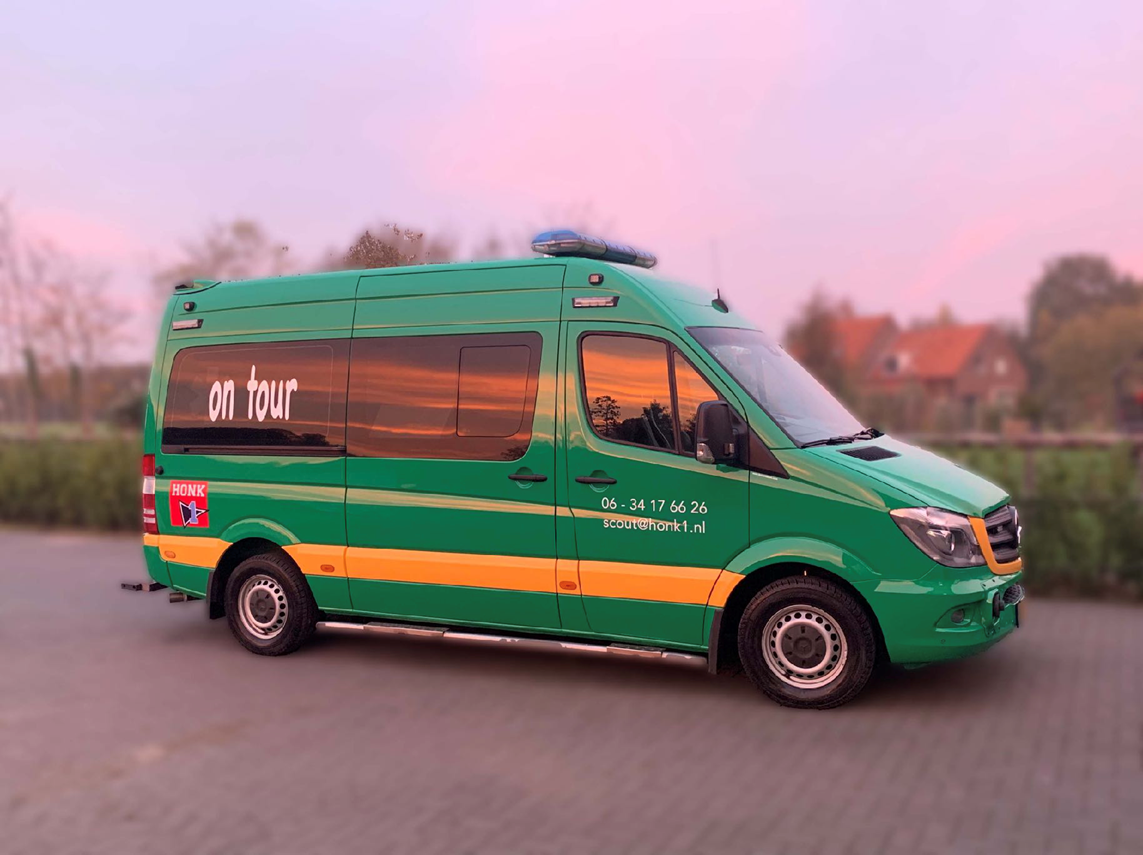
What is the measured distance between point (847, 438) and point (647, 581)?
1.52 m

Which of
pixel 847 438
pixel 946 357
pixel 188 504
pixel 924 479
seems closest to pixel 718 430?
pixel 847 438

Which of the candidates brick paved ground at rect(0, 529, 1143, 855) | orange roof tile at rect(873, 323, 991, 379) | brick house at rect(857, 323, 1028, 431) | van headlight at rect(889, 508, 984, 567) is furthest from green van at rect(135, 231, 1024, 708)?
orange roof tile at rect(873, 323, 991, 379)

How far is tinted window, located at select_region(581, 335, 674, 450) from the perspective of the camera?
273 inches

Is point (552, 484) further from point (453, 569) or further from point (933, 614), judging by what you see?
point (933, 614)

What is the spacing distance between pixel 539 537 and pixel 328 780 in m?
2.16

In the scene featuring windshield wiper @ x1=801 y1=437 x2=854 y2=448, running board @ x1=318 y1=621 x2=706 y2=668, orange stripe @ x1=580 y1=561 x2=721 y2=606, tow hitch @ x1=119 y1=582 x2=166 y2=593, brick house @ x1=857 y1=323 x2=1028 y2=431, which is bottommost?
running board @ x1=318 y1=621 x2=706 y2=668

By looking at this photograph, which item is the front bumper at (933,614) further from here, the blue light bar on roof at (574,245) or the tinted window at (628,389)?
the blue light bar on roof at (574,245)

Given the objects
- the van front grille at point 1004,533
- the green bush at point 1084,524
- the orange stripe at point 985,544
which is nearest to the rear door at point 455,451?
the orange stripe at point 985,544

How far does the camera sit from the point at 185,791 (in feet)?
17.6

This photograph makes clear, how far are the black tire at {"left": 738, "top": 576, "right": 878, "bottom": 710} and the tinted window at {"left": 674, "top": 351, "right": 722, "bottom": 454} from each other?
0.99 meters

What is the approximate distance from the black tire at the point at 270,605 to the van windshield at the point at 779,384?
3.34m

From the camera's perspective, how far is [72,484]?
1647 centimetres

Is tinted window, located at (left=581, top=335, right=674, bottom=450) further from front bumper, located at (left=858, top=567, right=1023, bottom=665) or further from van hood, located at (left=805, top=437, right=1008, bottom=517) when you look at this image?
front bumper, located at (left=858, top=567, right=1023, bottom=665)

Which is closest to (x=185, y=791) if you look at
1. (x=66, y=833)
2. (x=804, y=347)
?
(x=66, y=833)
